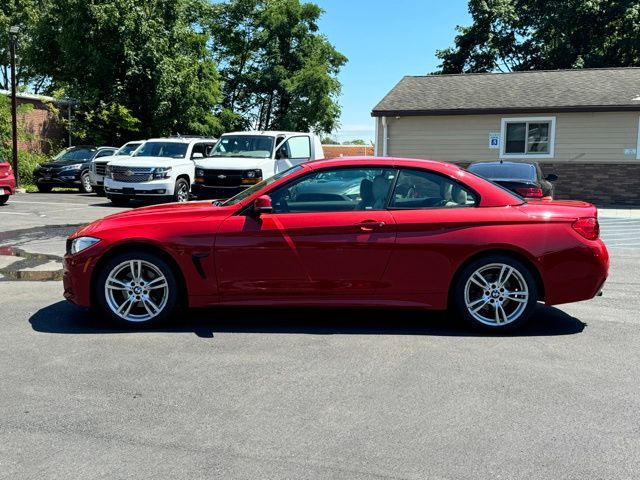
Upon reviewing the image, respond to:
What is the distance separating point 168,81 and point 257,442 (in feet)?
90.9

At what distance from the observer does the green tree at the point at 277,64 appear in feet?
144

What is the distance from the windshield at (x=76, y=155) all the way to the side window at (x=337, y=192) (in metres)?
19.5

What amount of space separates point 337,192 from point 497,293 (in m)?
1.67

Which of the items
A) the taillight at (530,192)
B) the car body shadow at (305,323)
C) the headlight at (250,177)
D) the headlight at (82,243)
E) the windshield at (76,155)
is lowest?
the car body shadow at (305,323)

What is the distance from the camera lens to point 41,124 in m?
28.2

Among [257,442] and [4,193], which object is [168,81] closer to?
[4,193]

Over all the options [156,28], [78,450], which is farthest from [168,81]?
[78,450]

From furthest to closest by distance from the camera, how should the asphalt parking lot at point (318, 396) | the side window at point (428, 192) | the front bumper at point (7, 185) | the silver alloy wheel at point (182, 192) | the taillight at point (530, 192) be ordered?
the silver alloy wheel at point (182, 192)
the front bumper at point (7, 185)
the taillight at point (530, 192)
the side window at point (428, 192)
the asphalt parking lot at point (318, 396)

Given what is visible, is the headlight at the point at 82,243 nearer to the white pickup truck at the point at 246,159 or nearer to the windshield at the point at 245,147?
the white pickup truck at the point at 246,159

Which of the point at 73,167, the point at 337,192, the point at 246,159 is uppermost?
the point at 246,159

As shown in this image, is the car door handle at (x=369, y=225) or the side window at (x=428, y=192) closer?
the car door handle at (x=369, y=225)

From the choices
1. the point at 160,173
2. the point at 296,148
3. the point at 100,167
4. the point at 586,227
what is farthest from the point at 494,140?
the point at 586,227

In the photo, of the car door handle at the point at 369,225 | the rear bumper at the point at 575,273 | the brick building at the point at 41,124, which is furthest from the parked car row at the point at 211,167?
the brick building at the point at 41,124

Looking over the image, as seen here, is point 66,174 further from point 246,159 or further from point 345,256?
point 345,256
